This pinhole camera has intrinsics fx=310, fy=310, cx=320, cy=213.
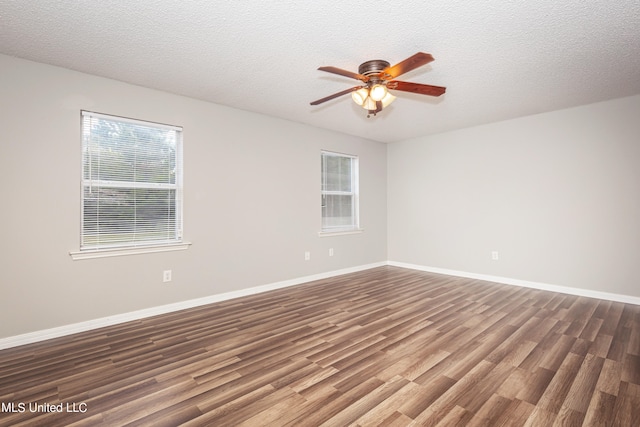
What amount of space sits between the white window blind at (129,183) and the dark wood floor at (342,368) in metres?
0.93

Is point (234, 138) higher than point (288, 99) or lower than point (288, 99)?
lower

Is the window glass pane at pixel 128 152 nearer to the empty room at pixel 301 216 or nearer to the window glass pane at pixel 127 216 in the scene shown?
the empty room at pixel 301 216

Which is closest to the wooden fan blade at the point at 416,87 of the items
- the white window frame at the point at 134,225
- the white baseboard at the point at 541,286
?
the white window frame at the point at 134,225

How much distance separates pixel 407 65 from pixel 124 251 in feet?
10.4

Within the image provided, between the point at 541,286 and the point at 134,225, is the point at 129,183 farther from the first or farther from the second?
the point at 541,286

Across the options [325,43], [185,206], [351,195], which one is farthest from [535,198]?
[185,206]

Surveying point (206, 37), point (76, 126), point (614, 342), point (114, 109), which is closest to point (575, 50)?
point (614, 342)

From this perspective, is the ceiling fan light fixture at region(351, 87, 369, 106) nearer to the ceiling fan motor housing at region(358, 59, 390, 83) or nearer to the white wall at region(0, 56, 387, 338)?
the ceiling fan motor housing at region(358, 59, 390, 83)

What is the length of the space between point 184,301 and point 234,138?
2.11 m

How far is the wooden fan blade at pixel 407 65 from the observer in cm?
205

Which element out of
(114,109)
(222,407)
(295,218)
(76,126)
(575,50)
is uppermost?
(575,50)

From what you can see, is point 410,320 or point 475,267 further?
point 475,267

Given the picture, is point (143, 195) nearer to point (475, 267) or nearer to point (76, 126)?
point (76, 126)

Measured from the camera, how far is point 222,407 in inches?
70.4
